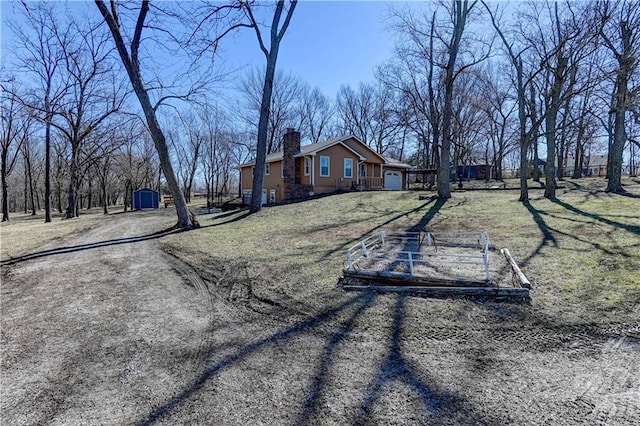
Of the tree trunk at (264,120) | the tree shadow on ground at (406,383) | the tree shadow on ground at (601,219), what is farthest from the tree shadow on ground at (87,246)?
the tree shadow on ground at (601,219)

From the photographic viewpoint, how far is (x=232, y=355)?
3441mm

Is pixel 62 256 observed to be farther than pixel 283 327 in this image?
Yes

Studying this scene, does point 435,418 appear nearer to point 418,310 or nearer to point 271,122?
point 418,310

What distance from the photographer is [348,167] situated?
2439 centimetres

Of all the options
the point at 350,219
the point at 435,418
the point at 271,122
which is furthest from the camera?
A: the point at 271,122

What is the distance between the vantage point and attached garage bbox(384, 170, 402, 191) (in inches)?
1107

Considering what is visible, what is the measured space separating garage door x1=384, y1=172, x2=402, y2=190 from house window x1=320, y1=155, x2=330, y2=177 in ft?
23.1

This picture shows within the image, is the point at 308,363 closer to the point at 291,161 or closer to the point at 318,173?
the point at 318,173

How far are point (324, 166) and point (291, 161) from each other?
245cm

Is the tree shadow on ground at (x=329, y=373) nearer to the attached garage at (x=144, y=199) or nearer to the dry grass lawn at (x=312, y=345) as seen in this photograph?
the dry grass lawn at (x=312, y=345)

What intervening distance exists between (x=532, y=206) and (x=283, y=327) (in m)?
12.0

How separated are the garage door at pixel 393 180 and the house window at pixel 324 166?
23.1 feet

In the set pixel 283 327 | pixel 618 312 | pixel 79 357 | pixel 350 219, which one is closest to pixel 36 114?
pixel 350 219

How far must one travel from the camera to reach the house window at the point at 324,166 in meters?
22.6
